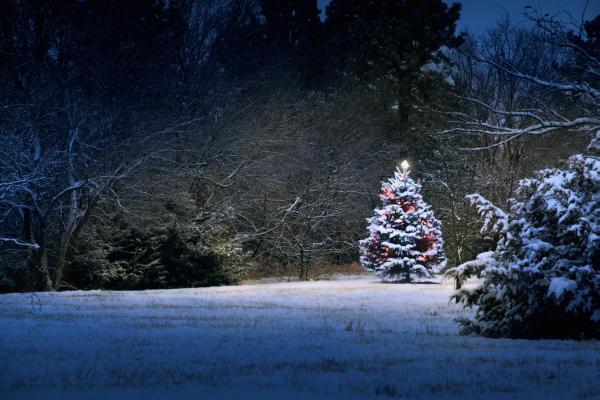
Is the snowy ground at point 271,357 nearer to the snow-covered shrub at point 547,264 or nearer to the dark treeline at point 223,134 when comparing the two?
the snow-covered shrub at point 547,264

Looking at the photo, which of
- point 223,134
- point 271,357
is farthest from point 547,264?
point 223,134

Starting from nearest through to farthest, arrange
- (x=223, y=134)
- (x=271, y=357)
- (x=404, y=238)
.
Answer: (x=271, y=357), (x=404, y=238), (x=223, y=134)

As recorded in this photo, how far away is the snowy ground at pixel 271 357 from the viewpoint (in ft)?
22.6

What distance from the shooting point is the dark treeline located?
2548cm

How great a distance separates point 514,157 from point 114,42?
57.6 feet

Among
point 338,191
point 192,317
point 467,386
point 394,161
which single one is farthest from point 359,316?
point 394,161

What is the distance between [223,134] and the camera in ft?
104

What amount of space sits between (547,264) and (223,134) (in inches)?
840

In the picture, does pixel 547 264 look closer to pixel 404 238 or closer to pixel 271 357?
pixel 271 357

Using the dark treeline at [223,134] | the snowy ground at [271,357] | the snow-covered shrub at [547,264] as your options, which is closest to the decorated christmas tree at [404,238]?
the dark treeline at [223,134]

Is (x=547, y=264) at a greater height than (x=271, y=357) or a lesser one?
greater

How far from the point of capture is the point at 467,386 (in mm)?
7062

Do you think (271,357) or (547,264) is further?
(547,264)

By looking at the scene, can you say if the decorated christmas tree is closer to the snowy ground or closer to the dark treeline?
the dark treeline
